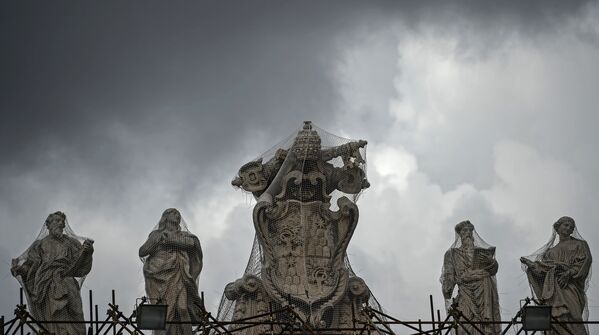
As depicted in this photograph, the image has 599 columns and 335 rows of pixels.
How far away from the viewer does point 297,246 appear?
61.8 metres

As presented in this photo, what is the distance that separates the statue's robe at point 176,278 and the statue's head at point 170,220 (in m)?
0.14

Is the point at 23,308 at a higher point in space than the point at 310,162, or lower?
lower

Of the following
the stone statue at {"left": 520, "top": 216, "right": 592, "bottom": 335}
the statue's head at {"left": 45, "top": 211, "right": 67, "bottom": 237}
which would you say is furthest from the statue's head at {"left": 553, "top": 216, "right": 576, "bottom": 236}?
the statue's head at {"left": 45, "top": 211, "right": 67, "bottom": 237}

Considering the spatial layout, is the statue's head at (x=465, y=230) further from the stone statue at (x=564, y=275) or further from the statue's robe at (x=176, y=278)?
the statue's robe at (x=176, y=278)

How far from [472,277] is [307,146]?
450 cm

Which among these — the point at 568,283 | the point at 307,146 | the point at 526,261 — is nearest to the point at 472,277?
the point at 526,261

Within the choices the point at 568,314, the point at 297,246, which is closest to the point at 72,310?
the point at 297,246

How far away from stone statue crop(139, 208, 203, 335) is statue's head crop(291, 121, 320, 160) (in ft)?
10.4

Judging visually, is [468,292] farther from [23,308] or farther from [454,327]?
[23,308]

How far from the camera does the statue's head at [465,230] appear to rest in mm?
61719

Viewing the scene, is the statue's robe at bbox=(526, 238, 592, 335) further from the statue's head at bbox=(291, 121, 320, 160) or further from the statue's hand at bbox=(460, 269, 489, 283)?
the statue's head at bbox=(291, 121, 320, 160)

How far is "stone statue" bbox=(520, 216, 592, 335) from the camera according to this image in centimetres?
6103

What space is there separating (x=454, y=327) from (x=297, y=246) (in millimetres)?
4223

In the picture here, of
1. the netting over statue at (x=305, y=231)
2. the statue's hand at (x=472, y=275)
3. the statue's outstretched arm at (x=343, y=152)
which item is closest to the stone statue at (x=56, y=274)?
the netting over statue at (x=305, y=231)
